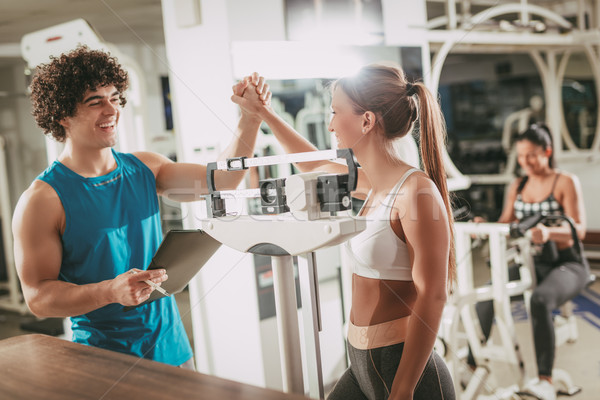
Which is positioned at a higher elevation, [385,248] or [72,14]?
[72,14]

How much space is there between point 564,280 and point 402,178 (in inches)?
91.7

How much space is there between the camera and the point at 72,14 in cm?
527

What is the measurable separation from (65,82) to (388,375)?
1.17 metres

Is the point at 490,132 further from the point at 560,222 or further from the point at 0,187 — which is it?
the point at 0,187

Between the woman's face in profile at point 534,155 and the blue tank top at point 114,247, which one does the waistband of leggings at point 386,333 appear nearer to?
the blue tank top at point 114,247

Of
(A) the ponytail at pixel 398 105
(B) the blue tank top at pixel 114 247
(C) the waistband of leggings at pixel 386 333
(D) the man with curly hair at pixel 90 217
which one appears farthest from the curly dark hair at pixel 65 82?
(C) the waistband of leggings at pixel 386 333

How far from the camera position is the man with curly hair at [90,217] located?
4.89ft

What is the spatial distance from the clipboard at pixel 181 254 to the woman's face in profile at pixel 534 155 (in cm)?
262

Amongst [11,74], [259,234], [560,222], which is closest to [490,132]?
[560,222]

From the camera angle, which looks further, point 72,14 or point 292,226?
point 72,14

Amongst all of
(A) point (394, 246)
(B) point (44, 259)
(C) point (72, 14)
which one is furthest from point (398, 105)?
(C) point (72, 14)

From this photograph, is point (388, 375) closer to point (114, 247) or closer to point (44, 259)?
point (114, 247)

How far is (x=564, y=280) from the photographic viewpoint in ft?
10.4

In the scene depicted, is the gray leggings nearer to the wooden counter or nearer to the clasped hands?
the wooden counter
